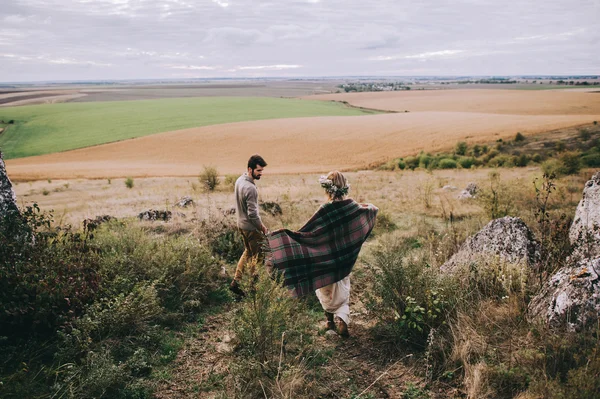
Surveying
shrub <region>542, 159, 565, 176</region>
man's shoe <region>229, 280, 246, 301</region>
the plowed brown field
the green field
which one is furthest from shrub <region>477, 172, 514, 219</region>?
the green field

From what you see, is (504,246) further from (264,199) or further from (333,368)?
(264,199)

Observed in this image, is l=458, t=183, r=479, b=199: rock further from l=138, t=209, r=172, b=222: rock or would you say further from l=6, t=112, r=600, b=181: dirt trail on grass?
l=6, t=112, r=600, b=181: dirt trail on grass

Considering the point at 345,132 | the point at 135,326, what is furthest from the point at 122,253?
the point at 345,132

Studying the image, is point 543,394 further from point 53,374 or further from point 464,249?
point 53,374

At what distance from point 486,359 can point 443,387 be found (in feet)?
1.62

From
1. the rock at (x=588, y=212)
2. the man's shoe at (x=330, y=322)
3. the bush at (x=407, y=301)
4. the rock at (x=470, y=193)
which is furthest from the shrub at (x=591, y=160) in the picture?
the man's shoe at (x=330, y=322)

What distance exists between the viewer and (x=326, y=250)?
501cm

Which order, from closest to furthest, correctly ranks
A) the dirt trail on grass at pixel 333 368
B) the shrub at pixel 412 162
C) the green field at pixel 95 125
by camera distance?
the dirt trail on grass at pixel 333 368
the shrub at pixel 412 162
the green field at pixel 95 125

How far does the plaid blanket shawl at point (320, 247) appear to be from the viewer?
495 cm

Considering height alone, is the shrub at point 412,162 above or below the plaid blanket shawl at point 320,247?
below

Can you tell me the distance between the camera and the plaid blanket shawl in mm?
4953

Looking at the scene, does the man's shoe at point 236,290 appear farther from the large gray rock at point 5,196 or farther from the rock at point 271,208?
the rock at point 271,208

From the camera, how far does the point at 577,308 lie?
3.36 metres

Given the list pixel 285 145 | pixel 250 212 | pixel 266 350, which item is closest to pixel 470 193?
pixel 250 212
